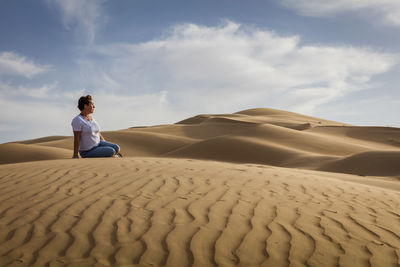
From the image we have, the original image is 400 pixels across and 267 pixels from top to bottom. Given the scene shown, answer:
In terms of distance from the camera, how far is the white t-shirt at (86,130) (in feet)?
28.8

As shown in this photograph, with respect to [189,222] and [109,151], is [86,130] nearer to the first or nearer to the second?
[109,151]

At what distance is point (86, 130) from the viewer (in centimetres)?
890

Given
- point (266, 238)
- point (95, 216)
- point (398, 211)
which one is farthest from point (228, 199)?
point (398, 211)

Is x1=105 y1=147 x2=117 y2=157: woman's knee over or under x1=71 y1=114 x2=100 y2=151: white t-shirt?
under

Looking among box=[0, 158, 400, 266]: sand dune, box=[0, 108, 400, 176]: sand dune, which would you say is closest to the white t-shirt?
box=[0, 158, 400, 266]: sand dune

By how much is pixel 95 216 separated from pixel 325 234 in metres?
2.45

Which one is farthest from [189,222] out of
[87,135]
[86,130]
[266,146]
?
[266,146]

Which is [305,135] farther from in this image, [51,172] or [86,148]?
[51,172]

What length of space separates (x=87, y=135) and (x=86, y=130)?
215mm

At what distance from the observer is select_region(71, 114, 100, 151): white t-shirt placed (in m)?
8.77

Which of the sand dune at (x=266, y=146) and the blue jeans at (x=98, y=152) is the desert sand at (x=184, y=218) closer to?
the blue jeans at (x=98, y=152)

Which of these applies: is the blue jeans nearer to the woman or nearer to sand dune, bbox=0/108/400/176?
the woman

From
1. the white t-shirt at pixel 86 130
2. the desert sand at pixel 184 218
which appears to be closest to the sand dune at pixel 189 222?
the desert sand at pixel 184 218

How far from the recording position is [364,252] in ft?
11.8
